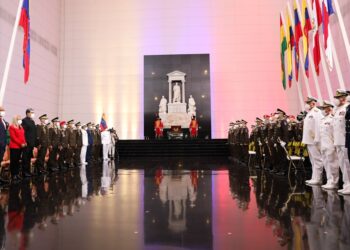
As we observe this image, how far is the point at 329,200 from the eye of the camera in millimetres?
4797

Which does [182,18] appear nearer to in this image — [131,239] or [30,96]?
[30,96]

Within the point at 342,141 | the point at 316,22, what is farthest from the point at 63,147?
the point at 316,22

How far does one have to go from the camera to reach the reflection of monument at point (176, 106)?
21.0 metres

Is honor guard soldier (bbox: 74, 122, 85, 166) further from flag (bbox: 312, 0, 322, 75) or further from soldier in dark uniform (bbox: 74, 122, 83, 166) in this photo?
flag (bbox: 312, 0, 322, 75)

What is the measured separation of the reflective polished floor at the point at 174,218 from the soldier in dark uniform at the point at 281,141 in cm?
199

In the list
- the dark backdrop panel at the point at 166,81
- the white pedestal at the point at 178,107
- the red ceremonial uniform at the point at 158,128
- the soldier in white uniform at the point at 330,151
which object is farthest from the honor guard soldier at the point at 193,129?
the soldier in white uniform at the point at 330,151

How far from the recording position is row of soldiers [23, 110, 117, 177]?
930 cm

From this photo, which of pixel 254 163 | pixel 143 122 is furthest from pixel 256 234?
pixel 143 122

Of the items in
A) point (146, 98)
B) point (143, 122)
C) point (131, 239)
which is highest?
point (146, 98)

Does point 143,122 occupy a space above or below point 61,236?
above

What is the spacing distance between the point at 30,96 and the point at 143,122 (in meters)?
7.21

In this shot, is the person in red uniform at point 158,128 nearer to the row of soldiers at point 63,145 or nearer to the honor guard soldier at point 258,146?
the row of soldiers at point 63,145

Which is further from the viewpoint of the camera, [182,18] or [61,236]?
[182,18]

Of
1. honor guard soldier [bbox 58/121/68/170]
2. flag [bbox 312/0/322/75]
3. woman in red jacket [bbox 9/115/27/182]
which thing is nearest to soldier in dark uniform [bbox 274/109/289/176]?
flag [bbox 312/0/322/75]
